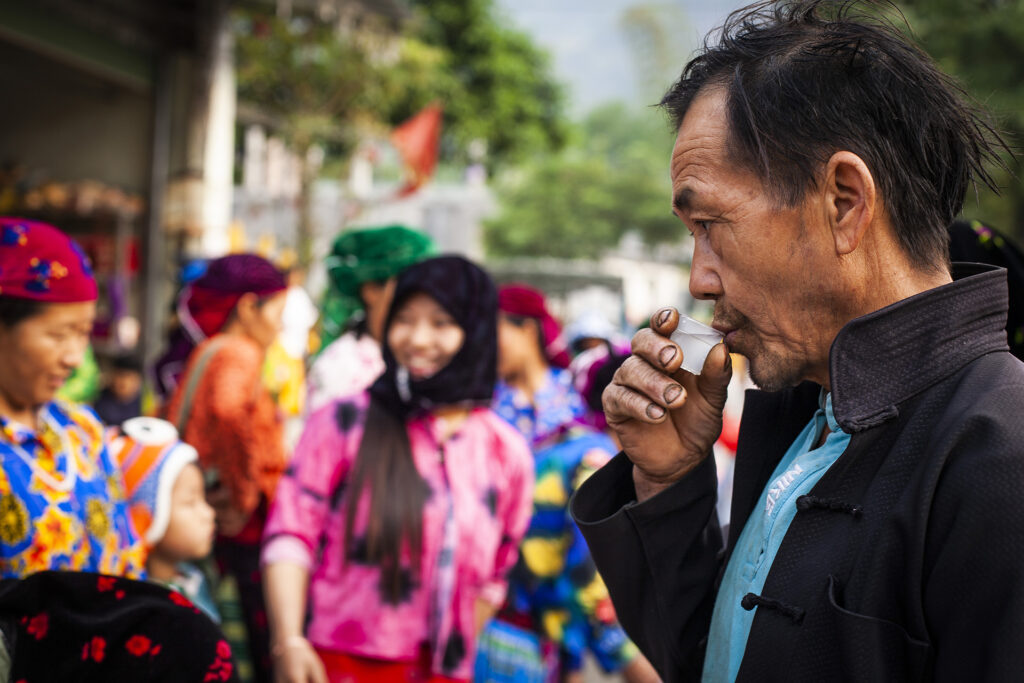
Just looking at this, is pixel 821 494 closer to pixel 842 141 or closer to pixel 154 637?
pixel 842 141

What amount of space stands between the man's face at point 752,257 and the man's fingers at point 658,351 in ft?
0.26

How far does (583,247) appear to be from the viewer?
32219mm

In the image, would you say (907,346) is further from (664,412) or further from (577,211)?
(577,211)

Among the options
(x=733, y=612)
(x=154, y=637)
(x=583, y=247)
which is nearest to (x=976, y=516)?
(x=733, y=612)

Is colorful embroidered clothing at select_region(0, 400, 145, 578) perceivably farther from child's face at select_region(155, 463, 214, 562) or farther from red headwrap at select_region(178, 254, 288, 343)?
red headwrap at select_region(178, 254, 288, 343)

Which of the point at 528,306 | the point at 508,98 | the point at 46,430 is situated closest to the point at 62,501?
the point at 46,430

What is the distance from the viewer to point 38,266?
7.85 ft

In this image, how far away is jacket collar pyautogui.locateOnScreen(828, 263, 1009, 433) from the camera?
3.88 feet

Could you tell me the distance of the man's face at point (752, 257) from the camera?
125 centimetres

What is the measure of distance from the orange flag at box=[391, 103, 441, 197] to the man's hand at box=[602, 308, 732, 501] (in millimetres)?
12406

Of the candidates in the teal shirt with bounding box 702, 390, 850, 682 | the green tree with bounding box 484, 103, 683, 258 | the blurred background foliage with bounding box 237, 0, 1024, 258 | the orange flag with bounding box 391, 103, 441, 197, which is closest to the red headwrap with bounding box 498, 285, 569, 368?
the blurred background foliage with bounding box 237, 0, 1024, 258

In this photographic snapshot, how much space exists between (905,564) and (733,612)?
36cm

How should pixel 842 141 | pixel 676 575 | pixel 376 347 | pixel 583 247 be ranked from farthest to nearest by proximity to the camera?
pixel 583 247
pixel 376 347
pixel 676 575
pixel 842 141

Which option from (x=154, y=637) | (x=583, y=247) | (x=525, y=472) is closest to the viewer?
(x=154, y=637)
